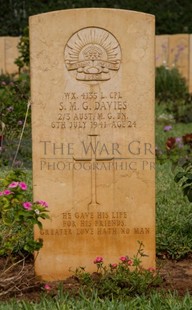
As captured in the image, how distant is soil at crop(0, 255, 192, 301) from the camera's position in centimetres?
435

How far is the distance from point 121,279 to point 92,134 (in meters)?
0.89

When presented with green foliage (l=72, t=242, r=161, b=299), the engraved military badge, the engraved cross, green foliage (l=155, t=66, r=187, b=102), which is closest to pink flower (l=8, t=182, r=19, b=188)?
the engraved cross

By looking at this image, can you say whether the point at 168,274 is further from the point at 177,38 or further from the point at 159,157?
the point at 177,38

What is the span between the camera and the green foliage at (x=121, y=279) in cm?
433

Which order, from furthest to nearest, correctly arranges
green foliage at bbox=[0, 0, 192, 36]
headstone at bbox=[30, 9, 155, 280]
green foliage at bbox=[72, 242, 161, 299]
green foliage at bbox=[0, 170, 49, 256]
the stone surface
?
green foliage at bbox=[0, 0, 192, 36] → the stone surface → headstone at bbox=[30, 9, 155, 280] → green foliage at bbox=[72, 242, 161, 299] → green foliage at bbox=[0, 170, 49, 256]

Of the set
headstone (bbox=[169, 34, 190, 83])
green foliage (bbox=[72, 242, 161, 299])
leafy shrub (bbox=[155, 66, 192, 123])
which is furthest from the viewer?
headstone (bbox=[169, 34, 190, 83])

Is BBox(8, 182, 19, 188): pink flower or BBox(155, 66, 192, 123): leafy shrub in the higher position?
BBox(155, 66, 192, 123): leafy shrub

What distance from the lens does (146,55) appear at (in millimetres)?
4582

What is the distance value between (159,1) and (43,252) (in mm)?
14795

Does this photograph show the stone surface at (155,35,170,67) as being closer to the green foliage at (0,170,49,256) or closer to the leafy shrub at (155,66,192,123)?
the leafy shrub at (155,66,192,123)

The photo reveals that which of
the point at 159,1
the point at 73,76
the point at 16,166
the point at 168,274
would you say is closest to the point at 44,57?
the point at 73,76

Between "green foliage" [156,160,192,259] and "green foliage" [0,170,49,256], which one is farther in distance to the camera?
"green foliage" [156,160,192,259]

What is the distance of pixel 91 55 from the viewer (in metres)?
4.59

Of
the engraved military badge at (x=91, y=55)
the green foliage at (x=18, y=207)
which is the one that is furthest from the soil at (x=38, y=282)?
the engraved military badge at (x=91, y=55)
